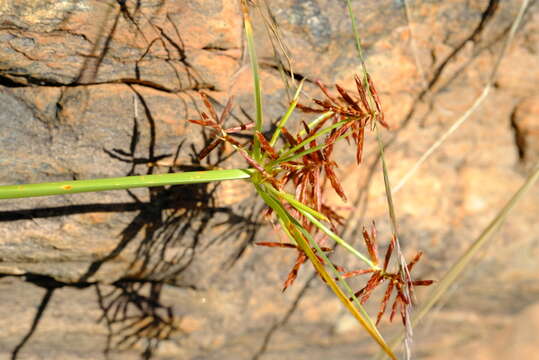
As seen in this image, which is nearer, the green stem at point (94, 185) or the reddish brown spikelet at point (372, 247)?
the green stem at point (94, 185)

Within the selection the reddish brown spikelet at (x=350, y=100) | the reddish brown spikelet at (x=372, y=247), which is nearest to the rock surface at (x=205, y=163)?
the reddish brown spikelet at (x=350, y=100)

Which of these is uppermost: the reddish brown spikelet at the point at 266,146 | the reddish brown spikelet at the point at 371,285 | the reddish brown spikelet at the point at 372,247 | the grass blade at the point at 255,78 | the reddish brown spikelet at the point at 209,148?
the grass blade at the point at 255,78

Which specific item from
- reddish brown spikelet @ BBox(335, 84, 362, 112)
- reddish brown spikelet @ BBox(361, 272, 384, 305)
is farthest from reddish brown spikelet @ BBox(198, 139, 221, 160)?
reddish brown spikelet @ BBox(361, 272, 384, 305)

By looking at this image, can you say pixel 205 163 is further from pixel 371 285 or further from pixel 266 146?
pixel 371 285

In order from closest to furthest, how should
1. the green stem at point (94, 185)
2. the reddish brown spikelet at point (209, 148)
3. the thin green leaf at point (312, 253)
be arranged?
1. the green stem at point (94, 185)
2. the thin green leaf at point (312, 253)
3. the reddish brown spikelet at point (209, 148)

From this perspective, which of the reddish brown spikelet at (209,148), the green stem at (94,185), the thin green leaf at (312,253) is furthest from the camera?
the reddish brown spikelet at (209,148)

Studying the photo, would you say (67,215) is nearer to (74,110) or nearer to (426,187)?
(74,110)

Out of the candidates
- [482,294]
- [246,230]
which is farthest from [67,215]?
[482,294]

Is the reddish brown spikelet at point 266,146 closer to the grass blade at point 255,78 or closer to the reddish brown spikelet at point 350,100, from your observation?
the grass blade at point 255,78

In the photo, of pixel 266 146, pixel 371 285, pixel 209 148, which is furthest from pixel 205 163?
pixel 371 285
